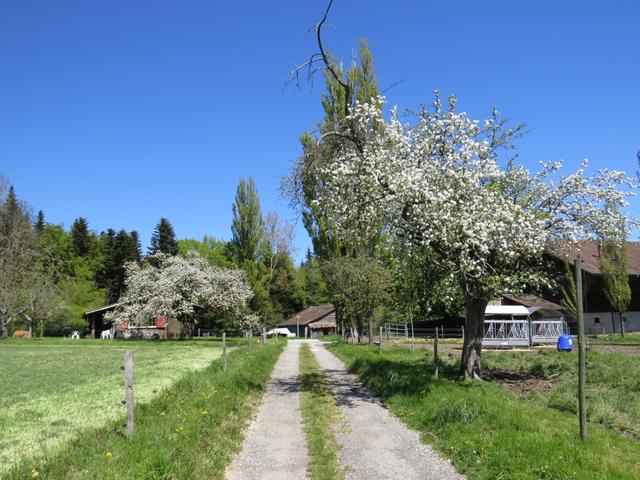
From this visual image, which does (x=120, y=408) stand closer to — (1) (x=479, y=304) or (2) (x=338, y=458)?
(2) (x=338, y=458)

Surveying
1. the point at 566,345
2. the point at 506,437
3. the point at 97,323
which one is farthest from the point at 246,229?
the point at 506,437

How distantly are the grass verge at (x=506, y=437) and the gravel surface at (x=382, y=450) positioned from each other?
255mm

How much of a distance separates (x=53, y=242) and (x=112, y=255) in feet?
35.1

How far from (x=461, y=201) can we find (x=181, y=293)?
1737 inches

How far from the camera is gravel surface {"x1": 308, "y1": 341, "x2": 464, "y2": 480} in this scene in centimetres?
778

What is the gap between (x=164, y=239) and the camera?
346ft

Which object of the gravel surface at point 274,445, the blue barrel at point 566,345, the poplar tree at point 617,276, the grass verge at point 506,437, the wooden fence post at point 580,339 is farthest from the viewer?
the poplar tree at point 617,276

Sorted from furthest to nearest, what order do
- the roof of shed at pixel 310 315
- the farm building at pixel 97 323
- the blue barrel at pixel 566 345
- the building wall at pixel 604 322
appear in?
the roof of shed at pixel 310 315, the farm building at pixel 97 323, the building wall at pixel 604 322, the blue barrel at pixel 566 345

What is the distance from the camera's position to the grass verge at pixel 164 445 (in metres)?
6.87

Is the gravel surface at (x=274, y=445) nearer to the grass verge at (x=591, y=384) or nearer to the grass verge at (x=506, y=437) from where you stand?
the grass verge at (x=506, y=437)

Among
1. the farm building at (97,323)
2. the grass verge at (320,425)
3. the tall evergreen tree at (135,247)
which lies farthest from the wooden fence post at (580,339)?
the tall evergreen tree at (135,247)

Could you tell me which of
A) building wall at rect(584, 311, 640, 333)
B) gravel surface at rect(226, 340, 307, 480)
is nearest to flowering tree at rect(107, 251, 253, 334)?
building wall at rect(584, 311, 640, 333)

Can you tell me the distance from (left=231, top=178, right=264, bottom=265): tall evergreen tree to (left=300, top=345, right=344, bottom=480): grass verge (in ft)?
161

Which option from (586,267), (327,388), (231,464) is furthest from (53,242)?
(231,464)
